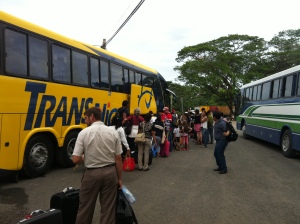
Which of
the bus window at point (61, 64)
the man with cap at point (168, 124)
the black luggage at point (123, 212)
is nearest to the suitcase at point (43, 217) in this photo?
the black luggage at point (123, 212)

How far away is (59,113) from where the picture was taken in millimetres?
7465

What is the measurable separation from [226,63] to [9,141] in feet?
107

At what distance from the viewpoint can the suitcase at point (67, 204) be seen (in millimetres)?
3752

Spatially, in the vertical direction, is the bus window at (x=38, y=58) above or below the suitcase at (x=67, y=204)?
above

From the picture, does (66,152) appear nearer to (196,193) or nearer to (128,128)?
(128,128)

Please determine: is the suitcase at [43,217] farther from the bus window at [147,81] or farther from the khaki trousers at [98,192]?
the bus window at [147,81]

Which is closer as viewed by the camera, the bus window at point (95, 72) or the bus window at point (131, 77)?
the bus window at point (95, 72)

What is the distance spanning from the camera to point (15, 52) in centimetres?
624

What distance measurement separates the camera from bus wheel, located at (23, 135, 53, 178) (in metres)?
6.62

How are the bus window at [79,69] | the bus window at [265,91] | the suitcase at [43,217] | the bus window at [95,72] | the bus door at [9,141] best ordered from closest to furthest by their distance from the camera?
the suitcase at [43,217] < the bus door at [9,141] < the bus window at [79,69] < the bus window at [95,72] < the bus window at [265,91]

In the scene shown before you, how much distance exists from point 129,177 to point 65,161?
Result: 193 cm

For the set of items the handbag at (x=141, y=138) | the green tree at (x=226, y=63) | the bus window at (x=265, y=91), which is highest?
the green tree at (x=226, y=63)

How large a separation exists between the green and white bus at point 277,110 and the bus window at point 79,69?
23.0ft

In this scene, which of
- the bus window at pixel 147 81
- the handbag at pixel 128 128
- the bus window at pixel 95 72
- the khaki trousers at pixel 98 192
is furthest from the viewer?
the bus window at pixel 147 81
